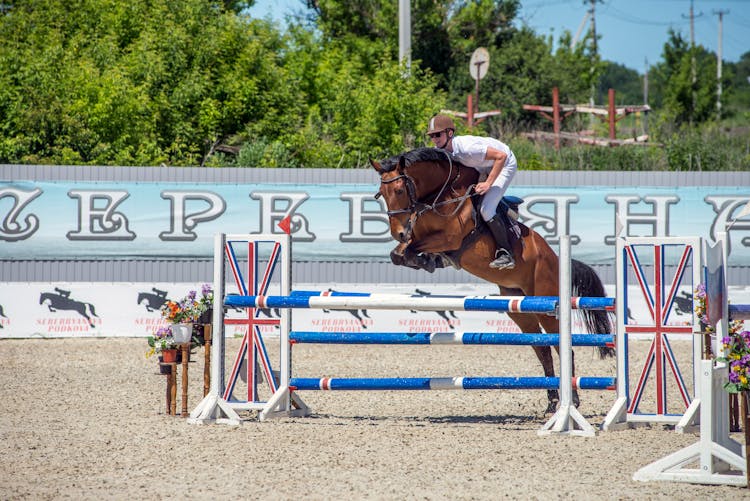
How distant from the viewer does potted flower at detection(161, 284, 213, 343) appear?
657 centimetres

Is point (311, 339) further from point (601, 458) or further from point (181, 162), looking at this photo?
point (181, 162)

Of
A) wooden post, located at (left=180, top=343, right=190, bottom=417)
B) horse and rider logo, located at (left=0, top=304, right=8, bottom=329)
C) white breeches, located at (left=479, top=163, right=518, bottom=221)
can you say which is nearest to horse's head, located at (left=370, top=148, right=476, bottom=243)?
white breeches, located at (left=479, top=163, right=518, bottom=221)

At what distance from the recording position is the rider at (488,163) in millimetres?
6402

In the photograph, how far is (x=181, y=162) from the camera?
53.8 feet

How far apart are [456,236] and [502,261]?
39 cm

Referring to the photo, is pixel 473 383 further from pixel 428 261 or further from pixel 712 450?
pixel 712 450

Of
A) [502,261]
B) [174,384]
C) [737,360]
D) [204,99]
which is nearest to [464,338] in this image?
[502,261]

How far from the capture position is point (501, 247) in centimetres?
653

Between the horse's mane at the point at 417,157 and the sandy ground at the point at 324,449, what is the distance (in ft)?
5.82

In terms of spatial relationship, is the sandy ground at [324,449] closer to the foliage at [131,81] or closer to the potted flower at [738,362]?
the potted flower at [738,362]

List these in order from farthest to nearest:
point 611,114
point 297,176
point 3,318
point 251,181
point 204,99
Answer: point 611,114 < point 204,99 < point 297,176 < point 251,181 < point 3,318

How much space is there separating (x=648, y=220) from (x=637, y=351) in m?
2.10

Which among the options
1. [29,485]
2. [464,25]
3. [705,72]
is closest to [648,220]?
[29,485]

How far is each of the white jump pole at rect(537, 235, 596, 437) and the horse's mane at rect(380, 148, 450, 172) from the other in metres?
1.12
